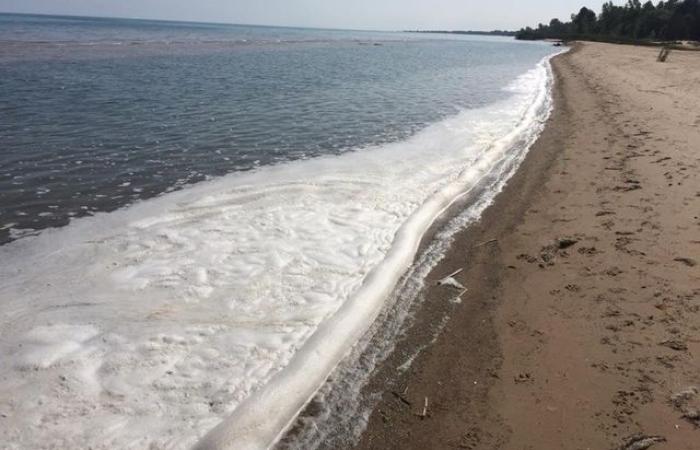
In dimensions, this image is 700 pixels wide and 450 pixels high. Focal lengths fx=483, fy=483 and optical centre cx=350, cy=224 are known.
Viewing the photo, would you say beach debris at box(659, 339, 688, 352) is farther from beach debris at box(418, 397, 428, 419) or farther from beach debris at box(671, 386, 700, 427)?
beach debris at box(418, 397, 428, 419)

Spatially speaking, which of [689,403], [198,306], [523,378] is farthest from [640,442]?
[198,306]

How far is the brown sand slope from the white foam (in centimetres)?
81

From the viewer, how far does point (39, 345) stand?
13.9 feet

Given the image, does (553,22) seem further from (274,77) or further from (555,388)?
(555,388)

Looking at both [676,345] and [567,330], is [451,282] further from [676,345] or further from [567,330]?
[676,345]

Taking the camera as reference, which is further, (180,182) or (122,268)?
(180,182)

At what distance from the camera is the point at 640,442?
311 centimetres

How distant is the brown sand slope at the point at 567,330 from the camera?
3.33 meters

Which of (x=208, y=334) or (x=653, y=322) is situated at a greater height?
(x=653, y=322)

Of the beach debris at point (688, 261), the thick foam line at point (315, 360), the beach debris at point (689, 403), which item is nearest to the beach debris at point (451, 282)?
→ the thick foam line at point (315, 360)

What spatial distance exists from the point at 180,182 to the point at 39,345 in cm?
462

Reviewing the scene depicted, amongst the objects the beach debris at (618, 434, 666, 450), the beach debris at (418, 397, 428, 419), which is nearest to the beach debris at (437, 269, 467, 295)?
the beach debris at (418, 397, 428, 419)

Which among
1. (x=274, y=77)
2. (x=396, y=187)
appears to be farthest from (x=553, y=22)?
(x=396, y=187)

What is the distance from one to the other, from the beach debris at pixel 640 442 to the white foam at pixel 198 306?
86.2 inches
